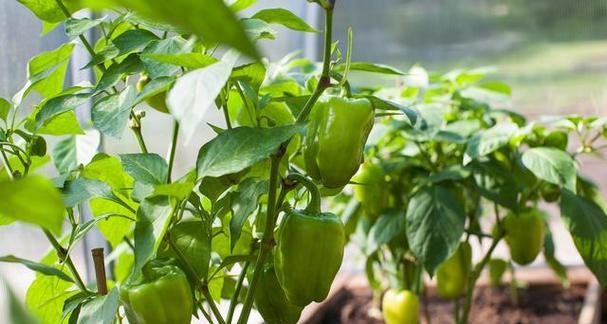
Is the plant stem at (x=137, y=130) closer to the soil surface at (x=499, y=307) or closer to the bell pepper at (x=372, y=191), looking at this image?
the bell pepper at (x=372, y=191)

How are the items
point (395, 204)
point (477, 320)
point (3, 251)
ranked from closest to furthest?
point (3, 251) < point (395, 204) < point (477, 320)

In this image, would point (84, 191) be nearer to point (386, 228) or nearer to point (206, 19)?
point (206, 19)

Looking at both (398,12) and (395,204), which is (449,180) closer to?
(395,204)

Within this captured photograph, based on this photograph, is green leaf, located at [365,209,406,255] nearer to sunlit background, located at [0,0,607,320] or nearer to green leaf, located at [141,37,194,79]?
green leaf, located at [141,37,194,79]

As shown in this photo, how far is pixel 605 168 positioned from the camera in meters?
2.10

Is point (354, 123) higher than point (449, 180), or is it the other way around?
point (354, 123)

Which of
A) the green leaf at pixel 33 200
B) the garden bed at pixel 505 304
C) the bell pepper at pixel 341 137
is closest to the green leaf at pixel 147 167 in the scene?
the bell pepper at pixel 341 137

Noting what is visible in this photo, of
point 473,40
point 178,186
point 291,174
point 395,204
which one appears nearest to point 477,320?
point 395,204

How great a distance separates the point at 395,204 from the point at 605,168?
112 centimetres

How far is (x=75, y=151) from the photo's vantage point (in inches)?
28.6

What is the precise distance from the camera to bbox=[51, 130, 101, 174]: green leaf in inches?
27.8

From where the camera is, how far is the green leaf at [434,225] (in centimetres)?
92

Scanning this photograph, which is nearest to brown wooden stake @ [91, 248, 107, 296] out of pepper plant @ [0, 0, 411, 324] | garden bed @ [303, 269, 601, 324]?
pepper plant @ [0, 0, 411, 324]

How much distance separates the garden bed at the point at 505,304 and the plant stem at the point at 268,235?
2.57ft
